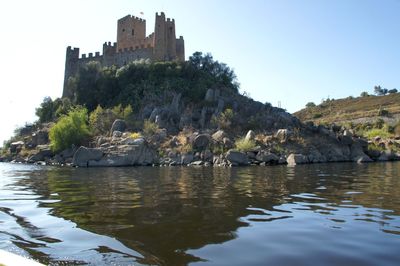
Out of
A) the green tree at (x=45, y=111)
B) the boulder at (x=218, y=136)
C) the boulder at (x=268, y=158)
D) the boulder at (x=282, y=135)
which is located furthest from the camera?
the green tree at (x=45, y=111)

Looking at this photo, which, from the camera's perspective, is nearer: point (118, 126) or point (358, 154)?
point (358, 154)

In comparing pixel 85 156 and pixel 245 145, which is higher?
pixel 245 145

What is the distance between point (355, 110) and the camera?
120 metres

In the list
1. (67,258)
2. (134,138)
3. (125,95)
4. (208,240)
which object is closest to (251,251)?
(208,240)

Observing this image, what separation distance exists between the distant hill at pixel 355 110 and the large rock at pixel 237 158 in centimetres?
5425

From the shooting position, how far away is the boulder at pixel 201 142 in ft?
168

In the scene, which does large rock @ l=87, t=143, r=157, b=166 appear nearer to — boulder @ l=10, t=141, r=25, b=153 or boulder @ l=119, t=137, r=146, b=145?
boulder @ l=119, t=137, r=146, b=145

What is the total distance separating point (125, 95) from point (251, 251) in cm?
7423

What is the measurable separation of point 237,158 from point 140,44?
5326cm

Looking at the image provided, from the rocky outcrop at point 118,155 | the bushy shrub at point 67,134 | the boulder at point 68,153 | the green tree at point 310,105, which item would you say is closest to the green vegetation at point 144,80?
the bushy shrub at point 67,134

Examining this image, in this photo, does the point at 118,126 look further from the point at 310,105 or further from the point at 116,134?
the point at 310,105

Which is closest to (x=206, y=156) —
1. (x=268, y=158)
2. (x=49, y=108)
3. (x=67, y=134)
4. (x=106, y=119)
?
(x=268, y=158)

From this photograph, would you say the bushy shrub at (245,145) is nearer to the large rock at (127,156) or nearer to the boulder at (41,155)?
the large rock at (127,156)

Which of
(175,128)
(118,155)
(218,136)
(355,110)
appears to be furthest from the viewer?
(355,110)
